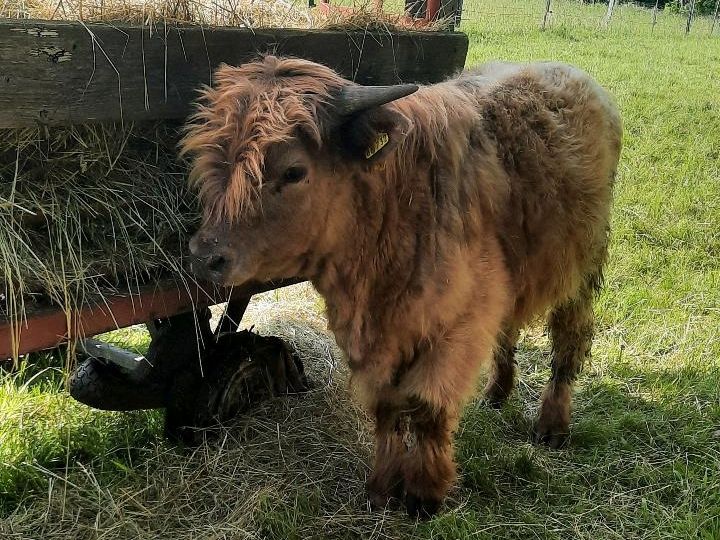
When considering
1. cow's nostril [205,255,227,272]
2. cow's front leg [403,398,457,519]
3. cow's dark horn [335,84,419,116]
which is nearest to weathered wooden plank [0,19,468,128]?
cow's dark horn [335,84,419,116]

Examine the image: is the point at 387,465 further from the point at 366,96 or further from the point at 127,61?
the point at 127,61

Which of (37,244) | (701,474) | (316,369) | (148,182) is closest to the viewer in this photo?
(37,244)

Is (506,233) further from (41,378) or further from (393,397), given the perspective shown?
(41,378)

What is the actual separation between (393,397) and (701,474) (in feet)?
5.49

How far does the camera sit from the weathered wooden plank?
215 cm

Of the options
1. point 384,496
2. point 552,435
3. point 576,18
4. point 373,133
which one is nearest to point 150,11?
point 373,133

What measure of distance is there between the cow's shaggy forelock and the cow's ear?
13 centimetres

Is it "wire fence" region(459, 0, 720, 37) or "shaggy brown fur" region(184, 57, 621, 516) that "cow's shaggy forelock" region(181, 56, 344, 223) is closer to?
"shaggy brown fur" region(184, 57, 621, 516)

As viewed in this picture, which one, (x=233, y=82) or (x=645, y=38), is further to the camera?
(x=645, y=38)

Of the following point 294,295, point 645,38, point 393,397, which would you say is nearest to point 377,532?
point 393,397

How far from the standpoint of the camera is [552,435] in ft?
12.9

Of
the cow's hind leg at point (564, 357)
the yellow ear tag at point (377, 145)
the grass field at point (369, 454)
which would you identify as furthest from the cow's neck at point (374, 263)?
the cow's hind leg at point (564, 357)

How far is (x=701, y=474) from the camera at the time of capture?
358cm

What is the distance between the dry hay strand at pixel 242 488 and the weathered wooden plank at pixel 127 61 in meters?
1.74
